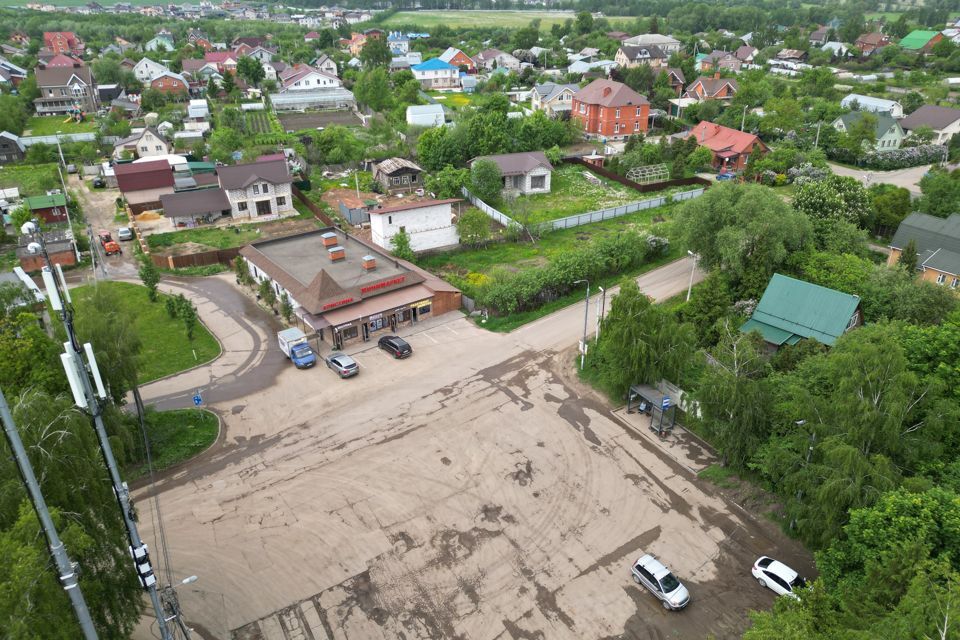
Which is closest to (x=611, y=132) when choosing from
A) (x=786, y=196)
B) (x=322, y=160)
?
(x=786, y=196)

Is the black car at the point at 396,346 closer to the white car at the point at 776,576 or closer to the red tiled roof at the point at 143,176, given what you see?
the white car at the point at 776,576

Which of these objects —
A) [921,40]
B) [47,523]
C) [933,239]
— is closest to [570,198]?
[933,239]

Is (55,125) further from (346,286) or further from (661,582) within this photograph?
(661,582)

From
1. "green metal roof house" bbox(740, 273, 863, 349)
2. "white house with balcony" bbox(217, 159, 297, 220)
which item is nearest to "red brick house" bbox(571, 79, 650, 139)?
Result: "white house with balcony" bbox(217, 159, 297, 220)

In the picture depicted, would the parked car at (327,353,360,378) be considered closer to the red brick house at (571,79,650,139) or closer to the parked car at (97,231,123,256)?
the parked car at (97,231,123,256)

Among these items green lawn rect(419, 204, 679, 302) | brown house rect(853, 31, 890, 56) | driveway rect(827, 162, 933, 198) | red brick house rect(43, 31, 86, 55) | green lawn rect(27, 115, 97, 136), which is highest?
red brick house rect(43, 31, 86, 55)

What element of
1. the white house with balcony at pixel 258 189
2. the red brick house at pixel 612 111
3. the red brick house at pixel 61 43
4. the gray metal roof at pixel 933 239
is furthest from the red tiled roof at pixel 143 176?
the red brick house at pixel 61 43

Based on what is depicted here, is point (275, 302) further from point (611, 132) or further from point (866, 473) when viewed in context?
point (611, 132)
